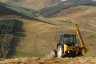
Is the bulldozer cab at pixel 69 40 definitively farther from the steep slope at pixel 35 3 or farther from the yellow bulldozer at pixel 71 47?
the steep slope at pixel 35 3

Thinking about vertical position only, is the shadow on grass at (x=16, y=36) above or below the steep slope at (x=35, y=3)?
below

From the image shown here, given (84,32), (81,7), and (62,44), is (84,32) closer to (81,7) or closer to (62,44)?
(62,44)

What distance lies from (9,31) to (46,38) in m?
7.15

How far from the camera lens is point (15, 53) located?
131ft

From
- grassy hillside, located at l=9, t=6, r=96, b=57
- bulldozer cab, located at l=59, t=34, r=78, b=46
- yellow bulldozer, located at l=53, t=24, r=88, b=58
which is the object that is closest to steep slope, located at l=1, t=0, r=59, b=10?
grassy hillside, located at l=9, t=6, r=96, b=57

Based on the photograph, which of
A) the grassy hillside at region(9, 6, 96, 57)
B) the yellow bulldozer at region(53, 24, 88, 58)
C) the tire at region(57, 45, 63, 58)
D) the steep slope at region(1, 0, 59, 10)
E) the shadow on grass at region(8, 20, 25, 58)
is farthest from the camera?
the steep slope at region(1, 0, 59, 10)

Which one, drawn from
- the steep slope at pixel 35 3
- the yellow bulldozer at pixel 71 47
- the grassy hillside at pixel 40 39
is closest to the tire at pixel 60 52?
the yellow bulldozer at pixel 71 47

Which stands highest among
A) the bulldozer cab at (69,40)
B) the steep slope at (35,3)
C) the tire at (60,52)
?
the steep slope at (35,3)

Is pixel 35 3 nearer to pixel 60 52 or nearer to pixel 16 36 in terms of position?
pixel 16 36

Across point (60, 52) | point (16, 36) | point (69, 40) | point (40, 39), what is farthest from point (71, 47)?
point (16, 36)

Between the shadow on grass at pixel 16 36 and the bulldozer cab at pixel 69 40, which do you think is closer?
the bulldozer cab at pixel 69 40

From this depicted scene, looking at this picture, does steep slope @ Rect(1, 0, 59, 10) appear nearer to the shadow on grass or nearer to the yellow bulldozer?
the shadow on grass

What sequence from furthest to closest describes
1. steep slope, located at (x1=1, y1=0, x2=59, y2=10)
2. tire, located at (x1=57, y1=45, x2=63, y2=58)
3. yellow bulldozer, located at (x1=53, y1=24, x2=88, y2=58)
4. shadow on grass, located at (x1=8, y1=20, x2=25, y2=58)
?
steep slope, located at (x1=1, y1=0, x2=59, y2=10)
shadow on grass, located at (x1=8, y1=20, x2=25, y2=58)
tire, located at (x1=57, y1=45, x2=63, y2=58)
yellow bulldozer, located at (x1=53, y1=24, x2=88, y2=58)

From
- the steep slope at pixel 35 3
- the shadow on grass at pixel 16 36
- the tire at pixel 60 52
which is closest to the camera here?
the tire at pixel 60 52
